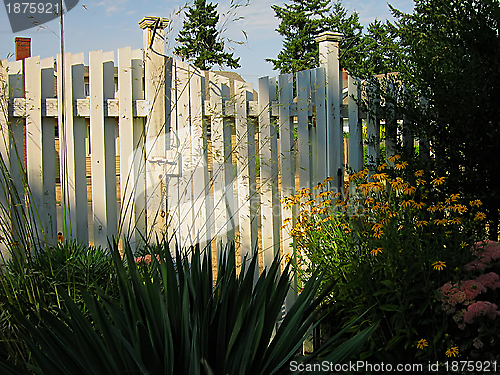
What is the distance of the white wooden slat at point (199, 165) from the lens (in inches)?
130

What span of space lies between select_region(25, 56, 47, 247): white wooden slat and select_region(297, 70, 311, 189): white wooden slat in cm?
189

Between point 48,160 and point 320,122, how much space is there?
2.06 metres

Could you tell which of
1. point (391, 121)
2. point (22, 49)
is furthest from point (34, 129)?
point (22, 49)

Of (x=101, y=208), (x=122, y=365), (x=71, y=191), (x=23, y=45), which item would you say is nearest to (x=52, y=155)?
(x=71, y=191)

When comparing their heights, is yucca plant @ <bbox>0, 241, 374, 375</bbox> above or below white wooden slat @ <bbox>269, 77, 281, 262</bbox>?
below

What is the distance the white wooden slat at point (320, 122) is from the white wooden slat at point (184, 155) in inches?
40.7

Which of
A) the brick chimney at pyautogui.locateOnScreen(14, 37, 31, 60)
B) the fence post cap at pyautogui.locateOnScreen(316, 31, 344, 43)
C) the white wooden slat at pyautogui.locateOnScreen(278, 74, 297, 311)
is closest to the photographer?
the white wooden slat at pyautogui.locateOnScreen(278, 74, 297, 311)

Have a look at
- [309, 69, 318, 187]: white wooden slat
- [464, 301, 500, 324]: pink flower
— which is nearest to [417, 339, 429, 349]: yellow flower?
[464, 301, 500, 324]: pink flower

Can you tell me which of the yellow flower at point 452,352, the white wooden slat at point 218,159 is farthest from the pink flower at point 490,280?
the white wooden slat at point 218,159

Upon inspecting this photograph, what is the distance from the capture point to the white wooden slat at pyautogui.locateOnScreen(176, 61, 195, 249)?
3.30 m

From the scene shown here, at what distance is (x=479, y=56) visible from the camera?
3215 mm

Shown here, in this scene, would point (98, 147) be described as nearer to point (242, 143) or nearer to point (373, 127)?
point (242, 143)

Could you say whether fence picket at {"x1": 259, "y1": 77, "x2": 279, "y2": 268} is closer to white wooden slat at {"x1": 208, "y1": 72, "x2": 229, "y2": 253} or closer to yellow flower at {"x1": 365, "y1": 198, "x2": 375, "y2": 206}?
white wooden slat at {"x1": 208, "y1": 72, "x2": 229, "y2": 253}

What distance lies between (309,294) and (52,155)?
83.2 inches
